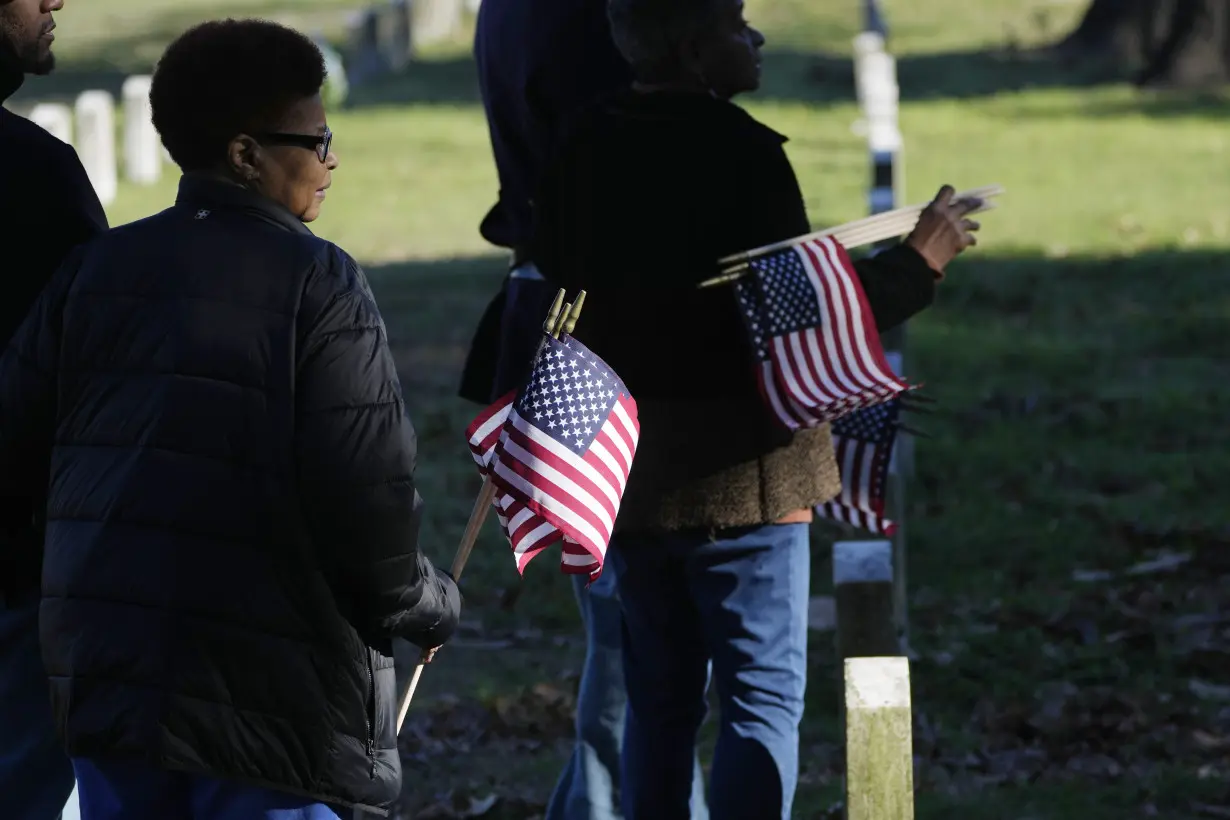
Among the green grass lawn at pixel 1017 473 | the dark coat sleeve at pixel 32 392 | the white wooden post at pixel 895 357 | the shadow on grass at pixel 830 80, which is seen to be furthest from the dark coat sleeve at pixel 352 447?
the shadow on grass at pixel 830 80

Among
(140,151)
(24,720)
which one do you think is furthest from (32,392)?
(140,151)

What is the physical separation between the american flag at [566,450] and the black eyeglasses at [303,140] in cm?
77

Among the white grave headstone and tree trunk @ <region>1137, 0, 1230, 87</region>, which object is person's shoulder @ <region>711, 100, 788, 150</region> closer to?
tree trunk @ <region>1137, 0, 1230, 87</region>

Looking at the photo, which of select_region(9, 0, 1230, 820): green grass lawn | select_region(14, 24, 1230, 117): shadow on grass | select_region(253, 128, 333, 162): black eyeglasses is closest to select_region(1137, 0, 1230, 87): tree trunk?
select_region(14, 24, 1230, 117): shadow on grass

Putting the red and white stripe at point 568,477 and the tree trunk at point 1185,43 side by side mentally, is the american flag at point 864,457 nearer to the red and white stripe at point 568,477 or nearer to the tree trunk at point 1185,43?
the red and white stripe at point 568,477

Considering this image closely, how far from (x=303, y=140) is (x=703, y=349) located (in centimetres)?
135

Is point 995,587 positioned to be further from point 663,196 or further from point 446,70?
point 446,70

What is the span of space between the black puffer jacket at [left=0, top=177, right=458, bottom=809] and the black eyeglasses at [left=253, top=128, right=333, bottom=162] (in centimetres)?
18

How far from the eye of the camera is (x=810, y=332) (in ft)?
16.2

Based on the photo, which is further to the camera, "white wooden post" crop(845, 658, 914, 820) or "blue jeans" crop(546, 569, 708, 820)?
"blue jeans" crop(546, 569, 708, 820)

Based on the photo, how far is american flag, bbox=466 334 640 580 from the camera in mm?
4406

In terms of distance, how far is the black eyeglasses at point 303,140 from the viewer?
3.77m

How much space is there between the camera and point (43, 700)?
13.6 ft

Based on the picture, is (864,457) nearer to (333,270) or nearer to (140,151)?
(333,270)
